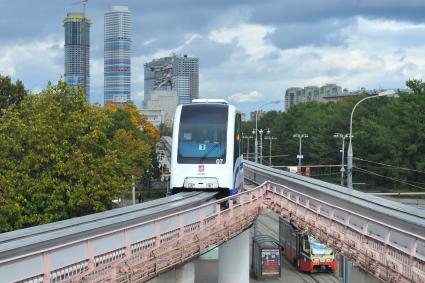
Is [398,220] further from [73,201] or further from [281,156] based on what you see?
[281,156]

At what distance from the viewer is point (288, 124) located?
124188mm

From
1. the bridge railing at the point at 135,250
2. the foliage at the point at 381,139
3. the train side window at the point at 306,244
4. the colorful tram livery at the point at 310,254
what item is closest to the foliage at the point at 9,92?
the colorful tram livery at the point at 310,254

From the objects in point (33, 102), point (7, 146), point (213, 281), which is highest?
point (33, 102)

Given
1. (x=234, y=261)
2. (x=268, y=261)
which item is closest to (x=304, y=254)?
(x=268, y=261)

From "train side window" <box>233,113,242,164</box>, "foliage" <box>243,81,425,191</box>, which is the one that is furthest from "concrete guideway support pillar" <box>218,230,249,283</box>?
"foliage" <box>243,81,425,191</box>

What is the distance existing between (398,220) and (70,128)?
16161 mm

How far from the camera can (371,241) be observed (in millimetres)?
16031

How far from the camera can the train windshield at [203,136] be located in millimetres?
23766

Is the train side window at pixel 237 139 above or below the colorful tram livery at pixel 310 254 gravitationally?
above

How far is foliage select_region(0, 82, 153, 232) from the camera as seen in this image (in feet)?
84.0

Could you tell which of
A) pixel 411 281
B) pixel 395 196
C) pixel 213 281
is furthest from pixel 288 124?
pixel 411 281

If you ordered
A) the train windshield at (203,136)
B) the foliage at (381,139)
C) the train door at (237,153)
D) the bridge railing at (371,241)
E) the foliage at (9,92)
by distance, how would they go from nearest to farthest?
the bridge railing at (371,241)
the train windshield at (203,136)
the train door at (237,153)
the foliage at (9,92)
the foliage at (381,139)

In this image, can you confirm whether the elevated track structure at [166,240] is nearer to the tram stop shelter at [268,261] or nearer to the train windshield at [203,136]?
the train windshield at [203,136]

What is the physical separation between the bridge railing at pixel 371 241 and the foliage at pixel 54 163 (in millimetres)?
9995
